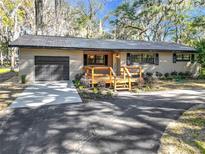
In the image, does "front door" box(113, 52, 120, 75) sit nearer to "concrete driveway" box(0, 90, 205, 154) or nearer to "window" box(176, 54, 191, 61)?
"window" box(176, 54, 191, 61)

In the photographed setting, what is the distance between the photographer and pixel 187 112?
634 cm

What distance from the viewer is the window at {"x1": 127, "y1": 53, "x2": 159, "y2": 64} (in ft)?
53.8

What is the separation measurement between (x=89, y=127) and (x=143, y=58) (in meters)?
12.7

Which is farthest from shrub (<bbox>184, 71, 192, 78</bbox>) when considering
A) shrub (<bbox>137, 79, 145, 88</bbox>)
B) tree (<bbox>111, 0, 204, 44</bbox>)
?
tree (<bbox>111, 0, 204, 44</bbox>)

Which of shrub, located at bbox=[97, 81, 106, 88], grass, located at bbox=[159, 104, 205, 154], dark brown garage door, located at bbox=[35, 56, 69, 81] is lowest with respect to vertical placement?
grass, located at bbox=[159, 104, 205, 154]

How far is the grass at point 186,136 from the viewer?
3.89 meters

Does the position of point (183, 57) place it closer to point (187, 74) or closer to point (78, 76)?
point (187, 74)

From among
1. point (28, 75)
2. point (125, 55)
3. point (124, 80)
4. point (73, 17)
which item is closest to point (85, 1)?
point (73, 17)

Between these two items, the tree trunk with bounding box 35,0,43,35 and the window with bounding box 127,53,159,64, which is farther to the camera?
the tree trunk with bounding box 35,0,43,35

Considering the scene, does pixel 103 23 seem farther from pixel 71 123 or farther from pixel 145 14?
pixel 71 123

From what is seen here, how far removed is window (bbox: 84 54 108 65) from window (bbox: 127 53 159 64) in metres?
2.12

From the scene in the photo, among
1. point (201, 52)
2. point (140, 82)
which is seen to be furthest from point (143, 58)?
point (140, 82)

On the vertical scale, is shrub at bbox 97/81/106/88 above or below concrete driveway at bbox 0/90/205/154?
above

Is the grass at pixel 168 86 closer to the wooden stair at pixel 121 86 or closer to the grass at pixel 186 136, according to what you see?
the wooden stair at pixel 121 86
